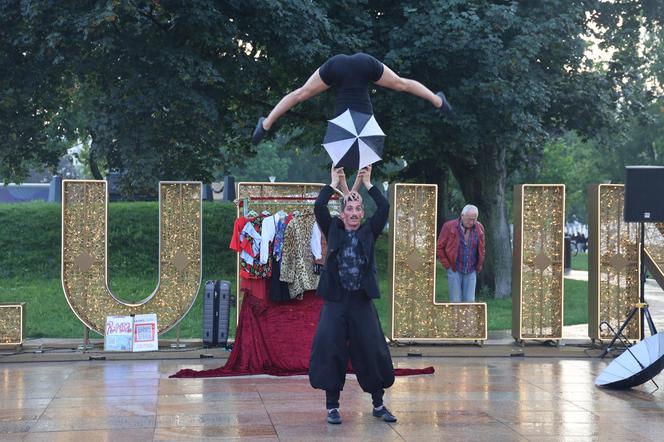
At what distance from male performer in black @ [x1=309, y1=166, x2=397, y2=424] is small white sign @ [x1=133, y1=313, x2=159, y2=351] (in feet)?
17.3

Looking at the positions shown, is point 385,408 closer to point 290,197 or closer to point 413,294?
point 290,197

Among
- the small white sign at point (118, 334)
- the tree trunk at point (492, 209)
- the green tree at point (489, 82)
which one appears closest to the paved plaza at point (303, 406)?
the small white sign at point (118, 334)

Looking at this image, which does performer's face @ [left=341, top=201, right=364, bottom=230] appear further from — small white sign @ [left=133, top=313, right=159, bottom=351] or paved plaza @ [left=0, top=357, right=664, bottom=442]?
small white sign @ [left=133, top=313, right=159, bottom=351]

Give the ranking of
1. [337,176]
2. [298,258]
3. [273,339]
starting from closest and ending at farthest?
[337,176] → [273,339] → [298,258]

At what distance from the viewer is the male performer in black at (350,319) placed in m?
8.56

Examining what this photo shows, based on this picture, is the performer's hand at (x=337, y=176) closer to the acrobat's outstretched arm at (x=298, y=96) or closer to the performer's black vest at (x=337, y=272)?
the performer's black vest at (x=337, y=272)

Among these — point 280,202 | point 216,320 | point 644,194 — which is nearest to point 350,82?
point 280,202

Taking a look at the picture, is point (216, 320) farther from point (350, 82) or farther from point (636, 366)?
point (350, 82)

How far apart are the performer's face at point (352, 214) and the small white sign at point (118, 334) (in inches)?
220

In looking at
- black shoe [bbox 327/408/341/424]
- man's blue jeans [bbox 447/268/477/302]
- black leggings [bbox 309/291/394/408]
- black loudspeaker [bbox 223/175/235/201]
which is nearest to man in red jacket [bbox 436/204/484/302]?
man's blue jeans [bbox 447/268/477/302]

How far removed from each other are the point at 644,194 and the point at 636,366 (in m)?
2.63

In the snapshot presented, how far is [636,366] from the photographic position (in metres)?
10.5

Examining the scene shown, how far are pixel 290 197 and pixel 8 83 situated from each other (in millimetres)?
8979

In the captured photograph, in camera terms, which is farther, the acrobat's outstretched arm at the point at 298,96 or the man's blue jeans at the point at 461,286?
the man's blue jeans at the point at 461,286
